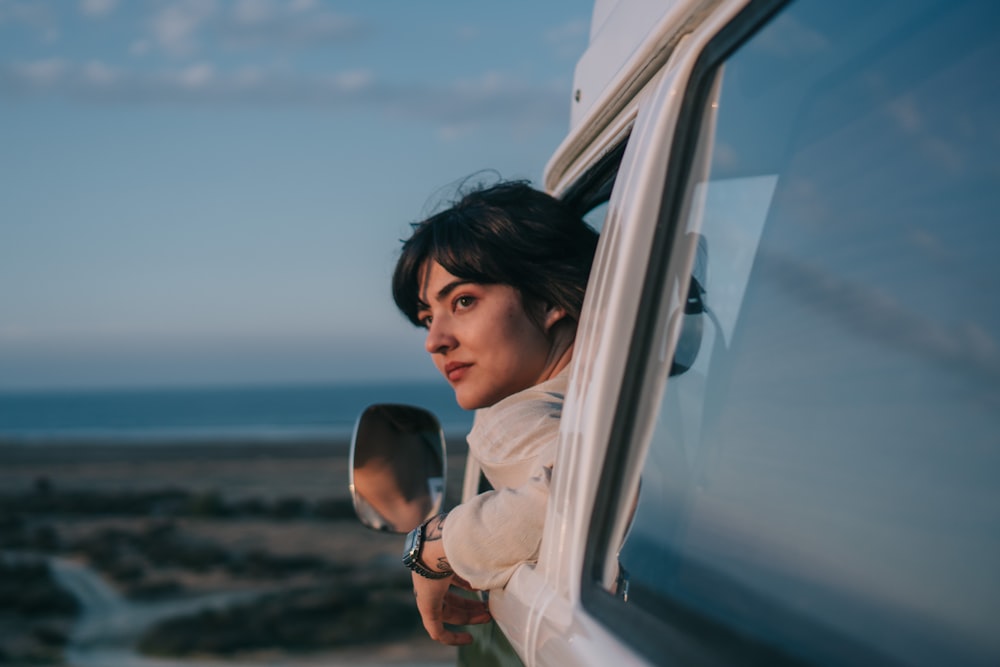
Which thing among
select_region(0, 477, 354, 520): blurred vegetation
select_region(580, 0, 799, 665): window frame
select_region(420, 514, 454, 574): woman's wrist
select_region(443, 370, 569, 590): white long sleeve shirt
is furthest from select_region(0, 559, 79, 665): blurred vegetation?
select_region(580, 0, 799, 665): window frame

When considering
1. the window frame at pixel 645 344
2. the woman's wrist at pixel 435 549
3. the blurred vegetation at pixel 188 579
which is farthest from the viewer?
the blurred vegetation at pixel 188 579

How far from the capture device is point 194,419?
74250 mm

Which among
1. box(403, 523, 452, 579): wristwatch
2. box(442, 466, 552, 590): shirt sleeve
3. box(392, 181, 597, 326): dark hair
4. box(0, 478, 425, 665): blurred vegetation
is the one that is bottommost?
box(0, 478, 425, 665): blurred vegetation

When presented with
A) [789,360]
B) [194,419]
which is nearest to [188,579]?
[789,360]

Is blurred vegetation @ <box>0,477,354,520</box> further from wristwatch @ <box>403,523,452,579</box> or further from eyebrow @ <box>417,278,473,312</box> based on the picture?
wristwatch @ <box>403,523,452,579</box>

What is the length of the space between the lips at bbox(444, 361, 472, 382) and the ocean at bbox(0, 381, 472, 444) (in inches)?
1897

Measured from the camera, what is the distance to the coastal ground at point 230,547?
36.0 ft

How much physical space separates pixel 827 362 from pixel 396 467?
1.93m

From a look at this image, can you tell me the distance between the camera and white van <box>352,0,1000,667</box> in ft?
2.49

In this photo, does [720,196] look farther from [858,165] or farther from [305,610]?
[305,610]

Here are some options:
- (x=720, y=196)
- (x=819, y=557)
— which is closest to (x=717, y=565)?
(x=819, y=557)

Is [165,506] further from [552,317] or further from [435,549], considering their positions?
[435,549]

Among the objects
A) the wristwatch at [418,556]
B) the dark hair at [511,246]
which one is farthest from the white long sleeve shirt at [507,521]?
the dark hair at [511,246]

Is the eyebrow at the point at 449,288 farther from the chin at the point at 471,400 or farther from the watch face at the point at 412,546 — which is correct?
the watch face at the point at 412,546
